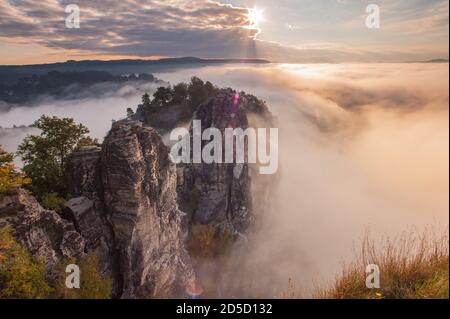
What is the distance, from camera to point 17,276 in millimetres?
9508

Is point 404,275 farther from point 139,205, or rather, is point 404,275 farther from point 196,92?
point 196,92

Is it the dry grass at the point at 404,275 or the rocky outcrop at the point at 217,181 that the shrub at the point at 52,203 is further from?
the rocky outcrop at the point at 217,181

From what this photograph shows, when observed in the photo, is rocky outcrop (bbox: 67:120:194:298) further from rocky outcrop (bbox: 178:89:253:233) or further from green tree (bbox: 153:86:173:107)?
green tree (bbox: 153:86:173:107)

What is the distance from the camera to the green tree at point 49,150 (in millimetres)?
20484

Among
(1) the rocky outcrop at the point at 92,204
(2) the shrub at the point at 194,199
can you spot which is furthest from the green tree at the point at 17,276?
(2) the shrub at the point at 194,199

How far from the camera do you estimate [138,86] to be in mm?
92438

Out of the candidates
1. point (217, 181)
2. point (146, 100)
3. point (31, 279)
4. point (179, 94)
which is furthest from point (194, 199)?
point (31, 279)

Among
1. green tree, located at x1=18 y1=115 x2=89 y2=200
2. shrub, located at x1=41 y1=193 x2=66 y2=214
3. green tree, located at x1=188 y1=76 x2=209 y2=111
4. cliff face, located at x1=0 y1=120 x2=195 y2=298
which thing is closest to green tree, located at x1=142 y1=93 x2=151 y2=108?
green tree, located at x1=188 y1=76 x2=209 y2=111

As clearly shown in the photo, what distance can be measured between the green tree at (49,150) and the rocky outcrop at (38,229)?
545 cm

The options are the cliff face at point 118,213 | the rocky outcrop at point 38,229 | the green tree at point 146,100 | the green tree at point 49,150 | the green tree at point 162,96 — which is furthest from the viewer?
the green tree at point 146,100

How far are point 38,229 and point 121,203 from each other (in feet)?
19.0

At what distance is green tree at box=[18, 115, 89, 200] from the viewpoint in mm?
20484
